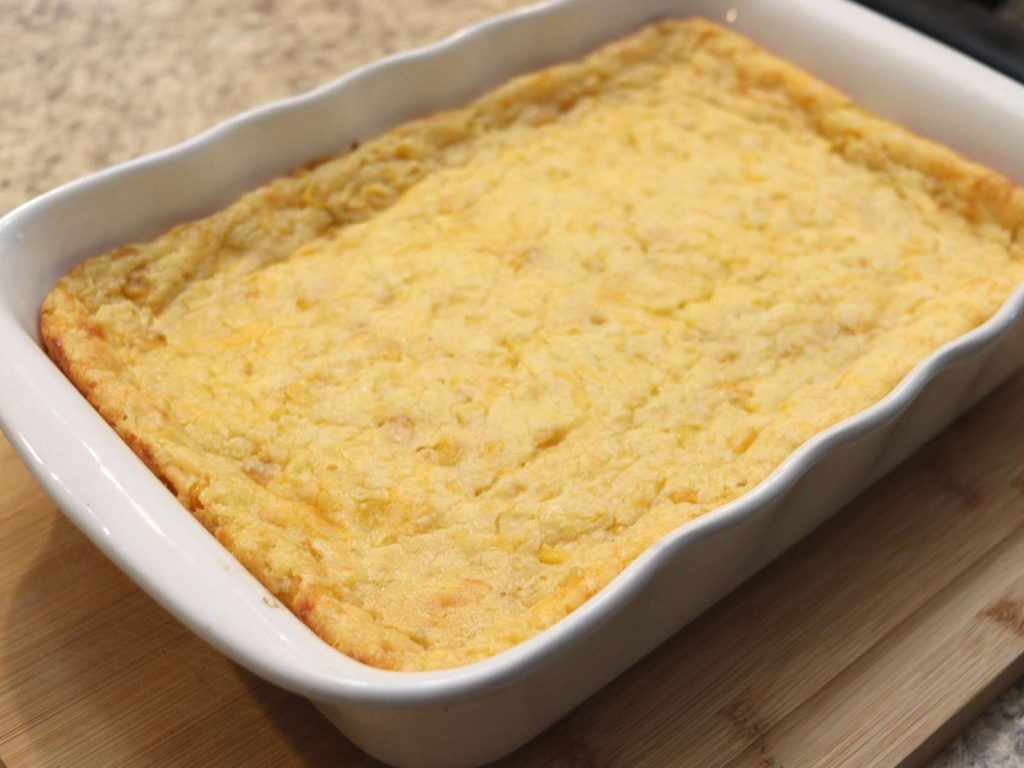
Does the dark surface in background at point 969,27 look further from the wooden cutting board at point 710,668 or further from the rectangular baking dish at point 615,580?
the wooden cutting board at point 710,668

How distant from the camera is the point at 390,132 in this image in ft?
5.76

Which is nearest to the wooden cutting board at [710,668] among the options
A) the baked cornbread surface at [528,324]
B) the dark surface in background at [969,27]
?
the baked cornbread surface at [528,324]

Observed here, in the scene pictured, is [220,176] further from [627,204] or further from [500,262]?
[627,204]

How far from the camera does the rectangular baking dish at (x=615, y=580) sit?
1019 millimetres

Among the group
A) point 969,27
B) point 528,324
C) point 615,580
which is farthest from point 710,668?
point 969,27

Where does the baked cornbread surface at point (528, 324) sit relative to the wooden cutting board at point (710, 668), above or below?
above

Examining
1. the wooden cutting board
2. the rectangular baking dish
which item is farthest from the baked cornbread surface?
A: the wooden cutting board

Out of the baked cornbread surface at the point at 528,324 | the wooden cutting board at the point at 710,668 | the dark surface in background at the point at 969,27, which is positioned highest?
the dark surface in background at the point at 969,27

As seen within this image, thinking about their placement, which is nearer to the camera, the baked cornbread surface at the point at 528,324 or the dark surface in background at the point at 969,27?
the baked cornbread surface at the point at 528,324

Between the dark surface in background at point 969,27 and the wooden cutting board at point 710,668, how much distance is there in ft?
2.46

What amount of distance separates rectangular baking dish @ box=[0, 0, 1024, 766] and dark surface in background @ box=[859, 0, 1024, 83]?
53mm

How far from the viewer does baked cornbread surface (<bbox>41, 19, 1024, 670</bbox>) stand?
1226 mm

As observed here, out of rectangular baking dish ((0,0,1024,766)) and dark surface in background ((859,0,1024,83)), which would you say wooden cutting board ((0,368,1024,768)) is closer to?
rectangular baking dish ((0,0,1024,766))

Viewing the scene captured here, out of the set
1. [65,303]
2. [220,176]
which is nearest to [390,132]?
[220,176]
